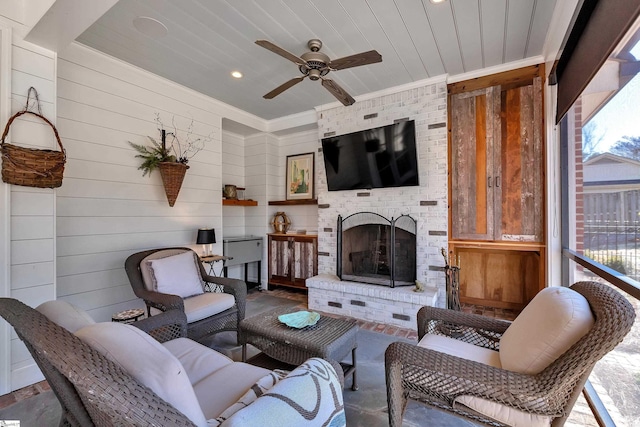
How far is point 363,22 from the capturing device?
7.77ft

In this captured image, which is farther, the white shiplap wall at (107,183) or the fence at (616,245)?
the white shiplap wall at (107,183)

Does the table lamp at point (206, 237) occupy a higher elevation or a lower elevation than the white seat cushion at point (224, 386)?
higher

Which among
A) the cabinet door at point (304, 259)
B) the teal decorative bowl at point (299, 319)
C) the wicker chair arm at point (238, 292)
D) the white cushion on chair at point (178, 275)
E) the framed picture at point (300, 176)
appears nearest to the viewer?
the teal decorative bowl at point (299, 319)

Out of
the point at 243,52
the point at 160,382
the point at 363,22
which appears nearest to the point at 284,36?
the point at 243,52

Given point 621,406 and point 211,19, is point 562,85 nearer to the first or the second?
point 621,406

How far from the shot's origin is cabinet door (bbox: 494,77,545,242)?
296 centimetres

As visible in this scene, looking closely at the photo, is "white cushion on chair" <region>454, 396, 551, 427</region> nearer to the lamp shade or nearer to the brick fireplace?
the brick fireplace

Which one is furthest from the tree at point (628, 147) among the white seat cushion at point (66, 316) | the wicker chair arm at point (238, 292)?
the wicker chair arm at point (238, 292)

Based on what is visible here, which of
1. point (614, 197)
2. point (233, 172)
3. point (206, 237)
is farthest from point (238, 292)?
point (614, 197)

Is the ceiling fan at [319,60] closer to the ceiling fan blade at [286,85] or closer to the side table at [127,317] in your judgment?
the ceiling fan blade at [286,85]

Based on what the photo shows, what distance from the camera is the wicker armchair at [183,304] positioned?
2337 mm

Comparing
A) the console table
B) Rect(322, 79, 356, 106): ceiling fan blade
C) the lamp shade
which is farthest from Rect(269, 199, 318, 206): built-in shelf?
Rect(322, 79, 356, 106): ceiling fan blade

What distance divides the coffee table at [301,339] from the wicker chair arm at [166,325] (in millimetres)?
447

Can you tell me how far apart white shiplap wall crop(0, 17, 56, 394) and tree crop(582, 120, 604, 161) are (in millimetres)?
3974
